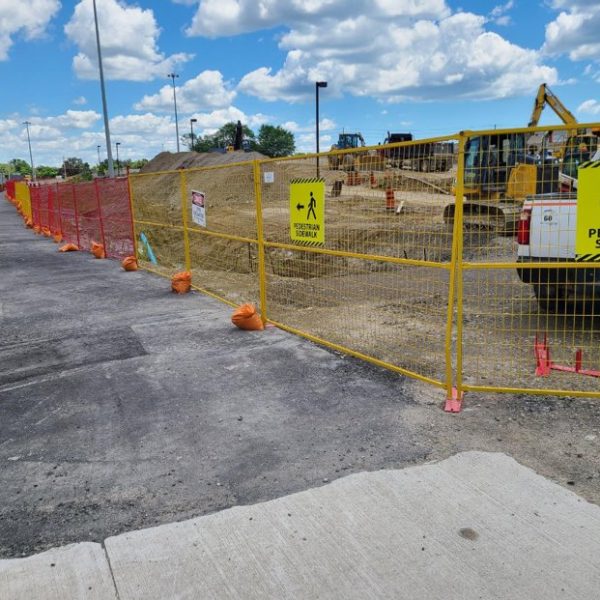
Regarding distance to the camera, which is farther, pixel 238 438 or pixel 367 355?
pixel 367 355

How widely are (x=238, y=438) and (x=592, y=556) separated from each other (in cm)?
229

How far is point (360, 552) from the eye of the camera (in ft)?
8.89

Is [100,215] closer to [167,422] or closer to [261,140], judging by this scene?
[167,422]

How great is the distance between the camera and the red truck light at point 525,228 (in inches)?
232

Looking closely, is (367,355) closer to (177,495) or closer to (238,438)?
(238,438)

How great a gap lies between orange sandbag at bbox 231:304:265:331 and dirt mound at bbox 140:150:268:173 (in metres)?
37.1

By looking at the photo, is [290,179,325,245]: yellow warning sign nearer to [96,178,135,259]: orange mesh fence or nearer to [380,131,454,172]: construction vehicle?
[380,131,454,172]: construction vehicle

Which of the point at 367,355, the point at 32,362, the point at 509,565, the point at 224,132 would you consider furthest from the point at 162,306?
the point at 224,132

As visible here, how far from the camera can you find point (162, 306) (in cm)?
804

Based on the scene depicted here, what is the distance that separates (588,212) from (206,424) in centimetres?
327

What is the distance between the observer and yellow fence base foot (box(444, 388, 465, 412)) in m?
4.27

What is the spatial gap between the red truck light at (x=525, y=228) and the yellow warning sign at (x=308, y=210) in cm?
221

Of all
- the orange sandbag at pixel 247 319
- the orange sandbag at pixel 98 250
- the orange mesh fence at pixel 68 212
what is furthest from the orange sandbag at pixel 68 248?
the orange sandbag at pixel 247 319

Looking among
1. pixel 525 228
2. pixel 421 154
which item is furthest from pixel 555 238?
pixel 421 154
